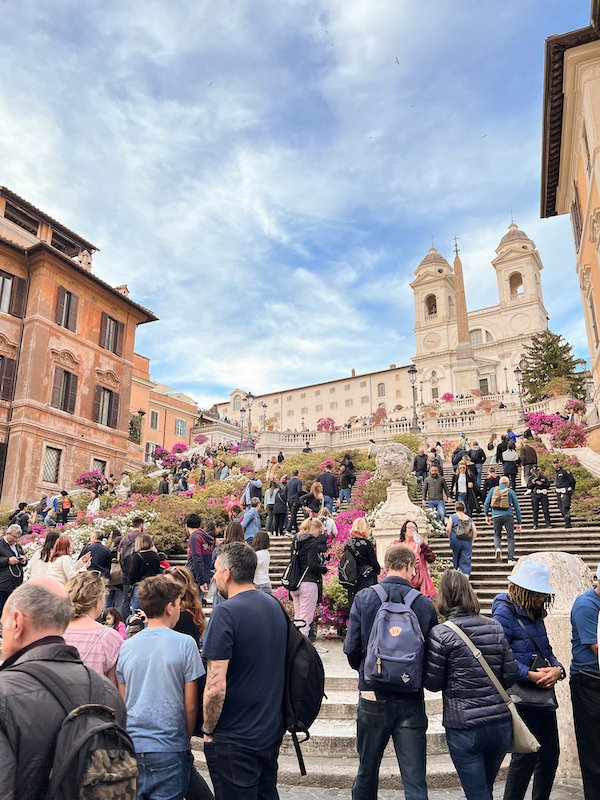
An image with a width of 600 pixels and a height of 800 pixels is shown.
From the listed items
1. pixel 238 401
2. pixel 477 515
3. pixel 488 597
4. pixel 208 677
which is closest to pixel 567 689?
pixel 208 677

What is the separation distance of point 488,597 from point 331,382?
240 ft

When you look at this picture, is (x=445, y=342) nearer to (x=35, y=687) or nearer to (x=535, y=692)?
(x=535, y=692)

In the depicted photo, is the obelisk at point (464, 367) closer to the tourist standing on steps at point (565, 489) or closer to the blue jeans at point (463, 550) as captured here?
Result: the tourist standing on steps at point (565, 489)

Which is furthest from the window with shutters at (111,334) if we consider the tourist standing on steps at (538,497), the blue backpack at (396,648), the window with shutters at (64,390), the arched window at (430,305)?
the arched window at (430,305)

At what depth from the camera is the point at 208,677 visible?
10.1ft

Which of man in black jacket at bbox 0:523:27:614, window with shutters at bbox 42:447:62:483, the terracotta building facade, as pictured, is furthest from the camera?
window with shutters at bbox 42:447:62:483

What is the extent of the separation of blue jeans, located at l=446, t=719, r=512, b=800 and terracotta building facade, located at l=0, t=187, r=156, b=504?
24715 millimetres

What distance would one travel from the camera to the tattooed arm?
304 cm

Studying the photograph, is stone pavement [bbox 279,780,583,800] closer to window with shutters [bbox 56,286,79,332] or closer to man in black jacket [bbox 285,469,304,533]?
man in black jacket [bbox 285,469,304,533]

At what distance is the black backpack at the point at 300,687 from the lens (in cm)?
325

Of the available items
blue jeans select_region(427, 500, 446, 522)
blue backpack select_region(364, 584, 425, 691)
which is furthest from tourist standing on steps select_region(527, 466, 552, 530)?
blue backpack select_region(364, 584, 425, 691)

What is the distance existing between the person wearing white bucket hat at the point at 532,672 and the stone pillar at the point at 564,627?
3.88 ft

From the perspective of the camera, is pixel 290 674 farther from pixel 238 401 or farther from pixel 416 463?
pixel 238 401

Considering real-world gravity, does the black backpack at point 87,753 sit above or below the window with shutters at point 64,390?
below
